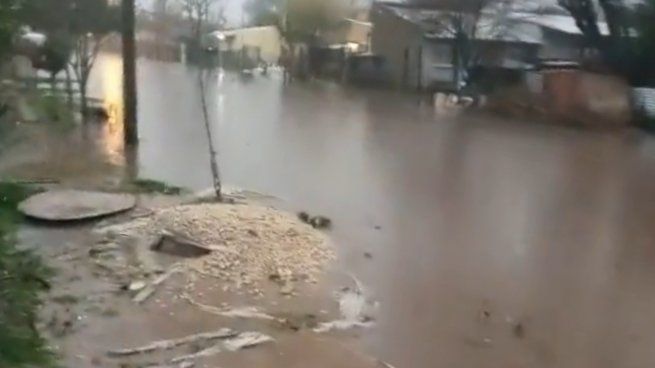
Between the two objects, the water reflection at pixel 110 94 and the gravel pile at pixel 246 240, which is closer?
the gravel pile at pixel 246 240

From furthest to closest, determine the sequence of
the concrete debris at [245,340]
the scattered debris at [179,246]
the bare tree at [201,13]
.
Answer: the bare tree at [201,13], the scattered debris at [179,246], the concrete debris at [245,340]

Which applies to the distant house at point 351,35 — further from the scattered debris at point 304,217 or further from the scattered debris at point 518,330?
the scattered debris at point 518,330

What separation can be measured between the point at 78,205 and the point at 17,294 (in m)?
3.51

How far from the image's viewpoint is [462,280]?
410 cm

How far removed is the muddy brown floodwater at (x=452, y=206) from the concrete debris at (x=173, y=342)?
0.94ft

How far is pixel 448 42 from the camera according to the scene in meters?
12.1

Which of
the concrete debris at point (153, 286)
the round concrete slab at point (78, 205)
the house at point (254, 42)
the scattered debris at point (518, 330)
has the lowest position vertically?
the scattered debris at point (518, 330)

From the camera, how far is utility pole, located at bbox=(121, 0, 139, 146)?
7.16 meters

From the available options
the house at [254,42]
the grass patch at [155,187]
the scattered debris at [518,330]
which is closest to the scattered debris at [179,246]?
the grass patch at [155,187]

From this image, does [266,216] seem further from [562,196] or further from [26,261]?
[26,261]

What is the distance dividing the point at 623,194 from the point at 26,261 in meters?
5.37

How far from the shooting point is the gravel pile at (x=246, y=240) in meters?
3.97

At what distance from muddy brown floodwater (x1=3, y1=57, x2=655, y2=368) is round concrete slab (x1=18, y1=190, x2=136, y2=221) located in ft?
2.78

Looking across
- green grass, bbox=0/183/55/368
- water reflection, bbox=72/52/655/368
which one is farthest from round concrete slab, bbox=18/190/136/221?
green grass, bbox=0/183/55/368
